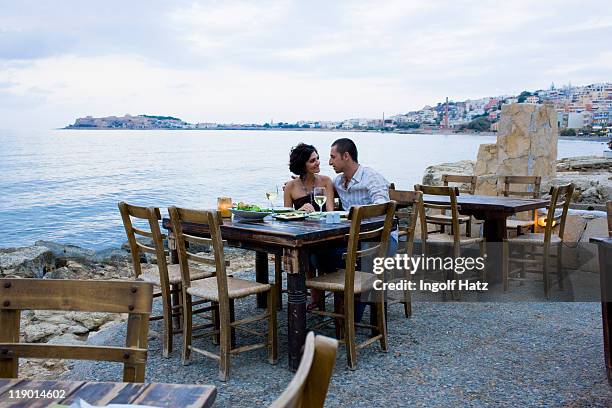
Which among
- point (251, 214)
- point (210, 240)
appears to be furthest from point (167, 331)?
point (251, 214)

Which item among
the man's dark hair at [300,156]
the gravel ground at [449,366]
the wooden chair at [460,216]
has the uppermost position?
the man's dark hair at [300,156]

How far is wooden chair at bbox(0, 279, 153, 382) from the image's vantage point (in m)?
2.00

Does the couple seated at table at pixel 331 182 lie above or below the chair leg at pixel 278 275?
above

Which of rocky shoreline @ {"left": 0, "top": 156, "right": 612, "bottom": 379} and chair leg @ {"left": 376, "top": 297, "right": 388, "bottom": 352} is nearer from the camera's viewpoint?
chair leg @ {"left": 376, "top": 297, "right": 388, "bottom": 352}

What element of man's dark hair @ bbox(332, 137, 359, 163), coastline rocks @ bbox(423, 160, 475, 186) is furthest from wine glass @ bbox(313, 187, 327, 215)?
coastline rocks @ bbox(423, 160, 475, 186)

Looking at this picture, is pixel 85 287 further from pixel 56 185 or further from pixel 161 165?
pixel 161 165

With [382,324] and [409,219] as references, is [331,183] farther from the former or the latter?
[382,324]

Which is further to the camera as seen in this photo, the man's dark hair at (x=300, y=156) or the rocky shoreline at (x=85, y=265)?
the rocky shoreline at (x=85, y=265)

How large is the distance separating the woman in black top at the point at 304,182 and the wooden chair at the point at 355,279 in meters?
1.10

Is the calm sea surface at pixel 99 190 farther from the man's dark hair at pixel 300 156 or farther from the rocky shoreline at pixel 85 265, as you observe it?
the man's dark hair at pixel 300 156

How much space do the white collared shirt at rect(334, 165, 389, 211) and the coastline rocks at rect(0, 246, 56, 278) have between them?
6.22 meters

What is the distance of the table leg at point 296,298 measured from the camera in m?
4.10

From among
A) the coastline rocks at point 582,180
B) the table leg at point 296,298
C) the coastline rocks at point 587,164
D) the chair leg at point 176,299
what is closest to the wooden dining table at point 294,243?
the table leg at point 296,298

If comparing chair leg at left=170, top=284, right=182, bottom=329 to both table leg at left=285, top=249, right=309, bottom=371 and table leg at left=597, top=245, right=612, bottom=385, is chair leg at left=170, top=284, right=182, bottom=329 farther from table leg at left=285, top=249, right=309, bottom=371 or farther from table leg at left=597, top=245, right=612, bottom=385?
table leg at left=597, top=245, right=612, bottom=385
